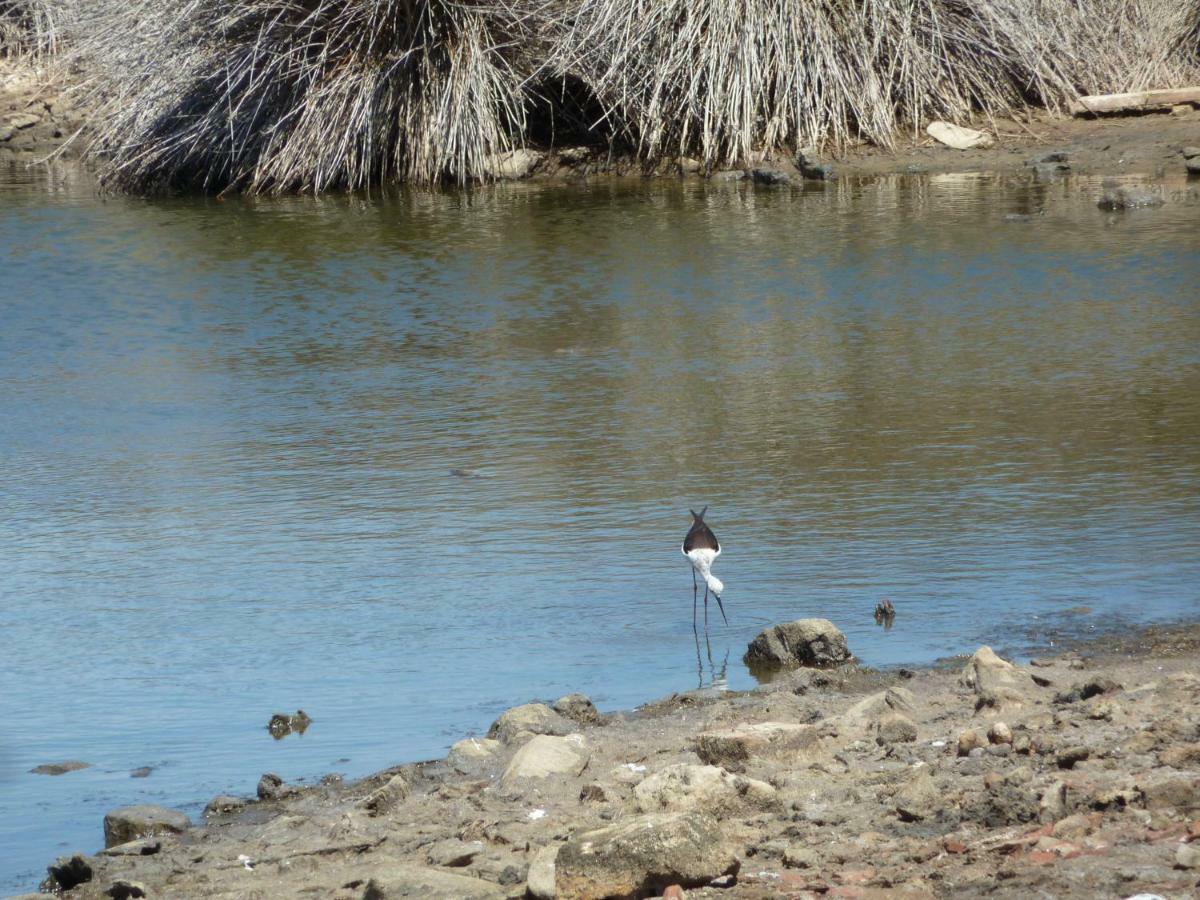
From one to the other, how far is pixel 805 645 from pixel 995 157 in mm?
12210

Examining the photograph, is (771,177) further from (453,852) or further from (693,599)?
(453,852)

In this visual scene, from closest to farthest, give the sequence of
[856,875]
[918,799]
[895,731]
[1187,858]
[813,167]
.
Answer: [1187,858], [856,875], [918,799], [895,731], [813,167]

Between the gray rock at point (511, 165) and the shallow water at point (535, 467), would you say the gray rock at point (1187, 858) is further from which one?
the gray rock at point (511, 165)

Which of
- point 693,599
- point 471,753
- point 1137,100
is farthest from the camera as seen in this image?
point 1137,100

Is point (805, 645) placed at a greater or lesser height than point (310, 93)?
lesser

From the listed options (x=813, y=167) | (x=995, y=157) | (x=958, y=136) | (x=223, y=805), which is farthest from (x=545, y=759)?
(x=958, y=136)

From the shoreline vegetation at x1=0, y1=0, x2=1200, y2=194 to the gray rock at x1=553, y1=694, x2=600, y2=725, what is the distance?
1208 centimetres

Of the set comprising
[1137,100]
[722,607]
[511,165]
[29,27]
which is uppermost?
[29,27]

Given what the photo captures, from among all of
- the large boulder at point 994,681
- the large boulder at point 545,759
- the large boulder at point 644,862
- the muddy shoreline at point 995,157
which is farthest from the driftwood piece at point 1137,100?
the large boulder at point 644,862

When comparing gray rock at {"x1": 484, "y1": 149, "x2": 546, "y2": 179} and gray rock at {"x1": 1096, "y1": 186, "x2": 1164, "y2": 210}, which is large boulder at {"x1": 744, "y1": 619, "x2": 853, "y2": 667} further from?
gray rock at {"x1": 484, "y1": 149, "x2": 546, "y2": 179}

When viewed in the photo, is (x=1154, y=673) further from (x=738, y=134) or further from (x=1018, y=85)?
(x=1018, y=85)

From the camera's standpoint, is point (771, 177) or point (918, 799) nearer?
point (918, 799)

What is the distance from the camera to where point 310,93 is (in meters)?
17.2

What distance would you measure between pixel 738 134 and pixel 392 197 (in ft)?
11.6
